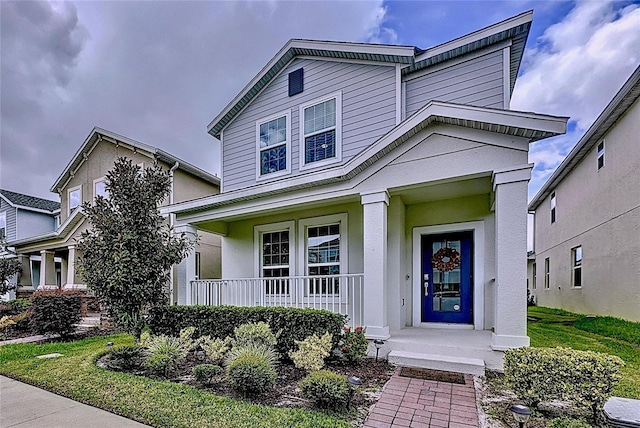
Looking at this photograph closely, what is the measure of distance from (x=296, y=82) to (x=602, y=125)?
31.6 ft

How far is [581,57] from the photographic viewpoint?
377 inches

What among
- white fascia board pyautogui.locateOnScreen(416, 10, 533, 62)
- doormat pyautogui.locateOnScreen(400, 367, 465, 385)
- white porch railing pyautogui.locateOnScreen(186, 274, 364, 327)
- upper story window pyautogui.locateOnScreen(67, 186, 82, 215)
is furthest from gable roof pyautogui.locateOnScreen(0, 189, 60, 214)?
doormat pyautogui.locateOnScreen(400, 367, 465, 385)

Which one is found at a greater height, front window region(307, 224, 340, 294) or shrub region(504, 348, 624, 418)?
front window region(307, 224, 340, 294)

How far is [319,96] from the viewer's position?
8.87 m

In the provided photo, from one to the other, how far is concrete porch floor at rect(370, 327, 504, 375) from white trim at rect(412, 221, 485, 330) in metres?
0.79

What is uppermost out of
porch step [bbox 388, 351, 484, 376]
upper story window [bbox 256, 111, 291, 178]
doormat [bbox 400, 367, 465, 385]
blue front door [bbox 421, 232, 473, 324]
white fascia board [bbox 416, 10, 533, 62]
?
white fascia board [bbox 416, 10, 533, 62]

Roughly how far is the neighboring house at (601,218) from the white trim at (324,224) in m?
7.76

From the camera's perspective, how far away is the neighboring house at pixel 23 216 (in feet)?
63.5

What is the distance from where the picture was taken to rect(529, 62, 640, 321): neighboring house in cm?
878

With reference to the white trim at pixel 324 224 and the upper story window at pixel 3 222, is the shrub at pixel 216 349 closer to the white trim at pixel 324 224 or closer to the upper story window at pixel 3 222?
the white trim at pixel 324 224

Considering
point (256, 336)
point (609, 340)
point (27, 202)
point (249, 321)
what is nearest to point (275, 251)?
point (249, 321)

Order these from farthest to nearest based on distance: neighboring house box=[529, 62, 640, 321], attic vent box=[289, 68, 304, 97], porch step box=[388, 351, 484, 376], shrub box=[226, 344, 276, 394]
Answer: attic vent box=[289, 68, 304, 97] < neighboring house box=[529, 62, 640, 321] < porch step box=[388, 351, 484, 376] < shrub box=[226, 344, 276, 394]

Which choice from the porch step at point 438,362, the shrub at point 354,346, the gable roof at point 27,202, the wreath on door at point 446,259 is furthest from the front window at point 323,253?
the gable roof at point 27,202

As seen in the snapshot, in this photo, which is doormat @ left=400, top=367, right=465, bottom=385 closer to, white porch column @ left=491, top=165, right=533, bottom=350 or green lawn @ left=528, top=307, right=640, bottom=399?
white porch column @ left=491, top=165, right=533, bottom=350
